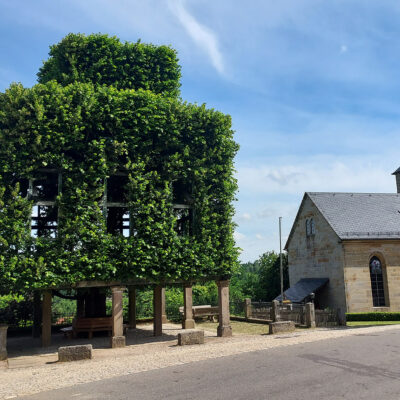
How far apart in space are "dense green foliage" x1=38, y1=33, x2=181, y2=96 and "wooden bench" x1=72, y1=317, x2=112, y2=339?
11465 millimetres

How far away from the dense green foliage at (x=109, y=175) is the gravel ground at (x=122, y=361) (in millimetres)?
2815

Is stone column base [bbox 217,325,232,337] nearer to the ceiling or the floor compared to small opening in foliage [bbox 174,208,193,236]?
nearer to the floor

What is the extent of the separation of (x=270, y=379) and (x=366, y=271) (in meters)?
21.1

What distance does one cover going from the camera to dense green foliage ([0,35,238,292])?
14836mm

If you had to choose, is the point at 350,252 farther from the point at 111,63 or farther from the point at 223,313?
the point at 111,63

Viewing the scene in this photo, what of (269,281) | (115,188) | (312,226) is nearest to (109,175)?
(115,188)

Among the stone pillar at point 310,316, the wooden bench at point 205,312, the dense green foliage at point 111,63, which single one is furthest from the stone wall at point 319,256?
the dense green foliage at point 111,63

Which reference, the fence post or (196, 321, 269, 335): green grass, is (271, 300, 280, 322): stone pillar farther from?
the fence post

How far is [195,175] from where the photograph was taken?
17641 mm

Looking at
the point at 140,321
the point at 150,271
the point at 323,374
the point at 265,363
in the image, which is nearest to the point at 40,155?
the point at 150,271

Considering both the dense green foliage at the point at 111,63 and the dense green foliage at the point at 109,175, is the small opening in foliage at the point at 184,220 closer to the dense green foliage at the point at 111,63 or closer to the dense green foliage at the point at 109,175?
the dense green foliage at the point at 109,175

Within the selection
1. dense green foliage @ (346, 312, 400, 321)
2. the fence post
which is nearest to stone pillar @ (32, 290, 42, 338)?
the fence post

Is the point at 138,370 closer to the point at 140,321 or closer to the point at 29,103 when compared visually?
the point at 29,103

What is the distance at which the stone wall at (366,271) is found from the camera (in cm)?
2728
